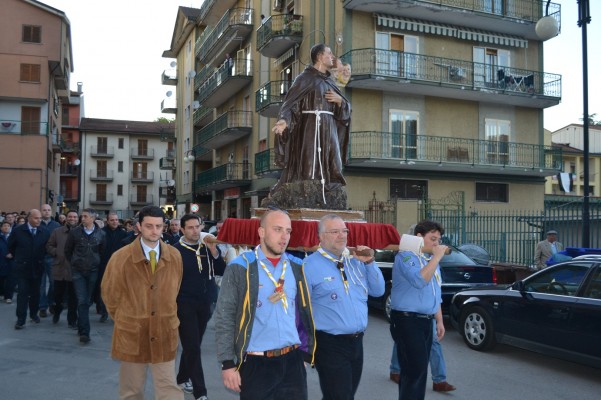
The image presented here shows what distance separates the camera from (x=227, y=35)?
34312mm

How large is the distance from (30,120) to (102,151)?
39980 millimetres

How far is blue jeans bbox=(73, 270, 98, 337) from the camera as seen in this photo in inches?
352

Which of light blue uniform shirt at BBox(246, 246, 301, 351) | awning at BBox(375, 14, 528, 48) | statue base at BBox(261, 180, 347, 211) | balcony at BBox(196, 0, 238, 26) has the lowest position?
light blue uniform shirt at BBox(246, 246, 301, 351)

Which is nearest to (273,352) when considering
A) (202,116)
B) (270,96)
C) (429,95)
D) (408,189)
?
(408,189)

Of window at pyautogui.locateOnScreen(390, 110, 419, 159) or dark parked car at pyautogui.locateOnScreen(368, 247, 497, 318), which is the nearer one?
dark parked car at pyautogui.locateOnScreen(368, 247, 497, 318)

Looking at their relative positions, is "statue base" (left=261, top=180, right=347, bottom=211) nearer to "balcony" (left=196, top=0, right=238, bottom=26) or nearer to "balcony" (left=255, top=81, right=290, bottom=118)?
"balcony" (left=255, top=81, right=290, bottom=118)

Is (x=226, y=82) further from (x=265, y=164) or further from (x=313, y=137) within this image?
(x=313, y=137)

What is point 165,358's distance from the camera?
4695 millimetres

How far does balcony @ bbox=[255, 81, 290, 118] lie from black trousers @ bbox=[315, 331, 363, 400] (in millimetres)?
23068

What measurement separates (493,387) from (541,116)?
24365mm

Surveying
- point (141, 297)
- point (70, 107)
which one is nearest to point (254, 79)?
point (141, 297)

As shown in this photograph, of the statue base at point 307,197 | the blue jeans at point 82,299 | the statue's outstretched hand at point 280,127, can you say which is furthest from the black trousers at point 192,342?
the blue jeans at point 82,299

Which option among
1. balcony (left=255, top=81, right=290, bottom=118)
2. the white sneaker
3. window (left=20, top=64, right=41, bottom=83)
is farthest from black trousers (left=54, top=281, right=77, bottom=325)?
window (left=20, top=64, right=41, bottom=83)

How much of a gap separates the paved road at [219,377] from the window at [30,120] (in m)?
27.6
